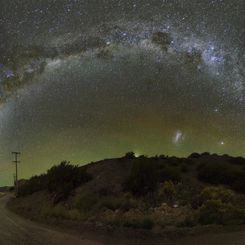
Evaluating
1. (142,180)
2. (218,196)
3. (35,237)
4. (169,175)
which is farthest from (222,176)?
(35,237)

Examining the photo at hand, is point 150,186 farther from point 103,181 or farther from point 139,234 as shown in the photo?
point 139,234

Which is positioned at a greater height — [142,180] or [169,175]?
[169,175]

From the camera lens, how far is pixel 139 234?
16.3 meters

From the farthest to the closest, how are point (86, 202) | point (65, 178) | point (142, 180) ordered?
point (65, 178) < point (142, 180) < point (86, 202)

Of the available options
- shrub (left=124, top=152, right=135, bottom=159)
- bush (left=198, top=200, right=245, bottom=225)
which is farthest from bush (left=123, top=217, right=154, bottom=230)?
shrub (left=124, top=152, right=135, bottom=159)

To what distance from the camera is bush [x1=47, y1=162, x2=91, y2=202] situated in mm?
33156

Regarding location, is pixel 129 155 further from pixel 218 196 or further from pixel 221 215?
pixel 221 215

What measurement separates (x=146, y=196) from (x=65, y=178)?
11.8 metres

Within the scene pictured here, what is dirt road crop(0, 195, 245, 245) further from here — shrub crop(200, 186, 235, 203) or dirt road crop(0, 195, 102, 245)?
shrub crop(200, 186, 235, 203)

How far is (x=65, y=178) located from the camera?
1436 inches

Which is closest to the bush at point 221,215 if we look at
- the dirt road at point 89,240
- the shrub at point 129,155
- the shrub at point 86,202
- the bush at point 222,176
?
the dirt road at point 89,240

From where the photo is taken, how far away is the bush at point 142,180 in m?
28.0

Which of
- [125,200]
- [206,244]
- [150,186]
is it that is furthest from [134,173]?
[206,244]

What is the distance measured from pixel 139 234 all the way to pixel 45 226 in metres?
6.17
